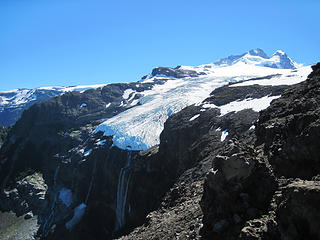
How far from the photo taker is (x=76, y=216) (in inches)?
3086

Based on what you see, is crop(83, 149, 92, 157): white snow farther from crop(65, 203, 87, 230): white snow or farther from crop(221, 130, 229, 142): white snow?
crop(221, 130, 229, 142): white snow

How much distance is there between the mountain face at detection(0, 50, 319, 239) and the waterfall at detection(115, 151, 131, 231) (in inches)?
14.2

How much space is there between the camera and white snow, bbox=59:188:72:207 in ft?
292

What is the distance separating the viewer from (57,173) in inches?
4232

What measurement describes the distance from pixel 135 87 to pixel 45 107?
2180 inches

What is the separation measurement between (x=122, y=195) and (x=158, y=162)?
461 inches

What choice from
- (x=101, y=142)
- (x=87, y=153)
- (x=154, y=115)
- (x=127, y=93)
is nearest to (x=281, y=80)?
(x=154, y=115)

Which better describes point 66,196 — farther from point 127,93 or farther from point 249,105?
point 127,93

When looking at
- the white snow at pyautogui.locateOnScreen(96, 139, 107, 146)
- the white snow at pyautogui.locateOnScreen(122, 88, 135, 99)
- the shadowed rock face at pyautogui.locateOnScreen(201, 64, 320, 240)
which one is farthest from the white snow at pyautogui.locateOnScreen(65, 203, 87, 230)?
the white snow at pyautogui.locateOnScreen(122, 88, 135, 99)

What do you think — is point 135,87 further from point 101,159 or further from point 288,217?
point 288,217

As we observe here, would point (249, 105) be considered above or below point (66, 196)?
above

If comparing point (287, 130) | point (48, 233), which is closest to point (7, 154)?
point (48, 233)

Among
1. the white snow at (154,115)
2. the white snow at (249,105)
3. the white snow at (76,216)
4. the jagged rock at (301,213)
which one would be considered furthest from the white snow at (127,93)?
the jagged rock at (301,213)

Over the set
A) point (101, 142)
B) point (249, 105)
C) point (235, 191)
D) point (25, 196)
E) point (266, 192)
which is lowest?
point (266, 192)
